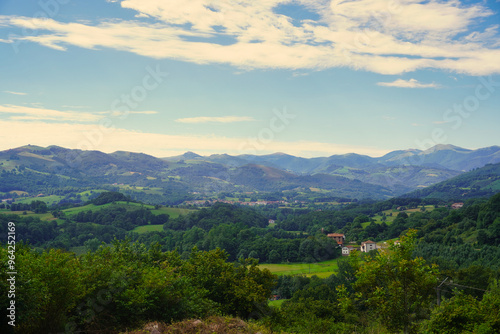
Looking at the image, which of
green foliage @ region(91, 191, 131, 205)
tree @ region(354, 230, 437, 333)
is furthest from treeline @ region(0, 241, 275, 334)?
green foliage @ region(91, 191, 131, 205)

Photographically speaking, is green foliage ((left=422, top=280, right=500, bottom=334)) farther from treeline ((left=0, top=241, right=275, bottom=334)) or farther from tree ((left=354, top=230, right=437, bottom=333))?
treeline ((left=0, top=241, right=275, bottom=334))

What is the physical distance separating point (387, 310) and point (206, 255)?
1294 centimetres

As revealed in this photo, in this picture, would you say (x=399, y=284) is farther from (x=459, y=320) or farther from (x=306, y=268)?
(x=306, y=268)

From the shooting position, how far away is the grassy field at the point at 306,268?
6367 centimetres

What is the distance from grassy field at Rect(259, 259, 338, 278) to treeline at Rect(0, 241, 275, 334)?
142 feet

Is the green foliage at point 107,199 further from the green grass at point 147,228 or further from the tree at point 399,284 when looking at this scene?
the tree at point 399,284

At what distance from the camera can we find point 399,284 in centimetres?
1347

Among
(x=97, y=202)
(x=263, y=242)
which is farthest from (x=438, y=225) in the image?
(x=97, y=202)

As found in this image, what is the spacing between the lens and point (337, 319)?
3347 centimetres

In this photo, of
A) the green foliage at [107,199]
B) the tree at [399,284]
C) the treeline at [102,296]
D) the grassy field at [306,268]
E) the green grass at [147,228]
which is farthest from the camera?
the green foliage at [107,199]

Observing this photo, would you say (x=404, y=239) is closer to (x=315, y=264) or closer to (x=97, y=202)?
(x=315, y=264)

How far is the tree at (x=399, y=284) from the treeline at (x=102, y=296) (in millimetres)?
7654

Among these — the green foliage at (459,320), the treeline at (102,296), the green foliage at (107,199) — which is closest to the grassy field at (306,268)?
the treeline at (102,296)

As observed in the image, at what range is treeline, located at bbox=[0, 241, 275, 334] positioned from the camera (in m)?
11.6
